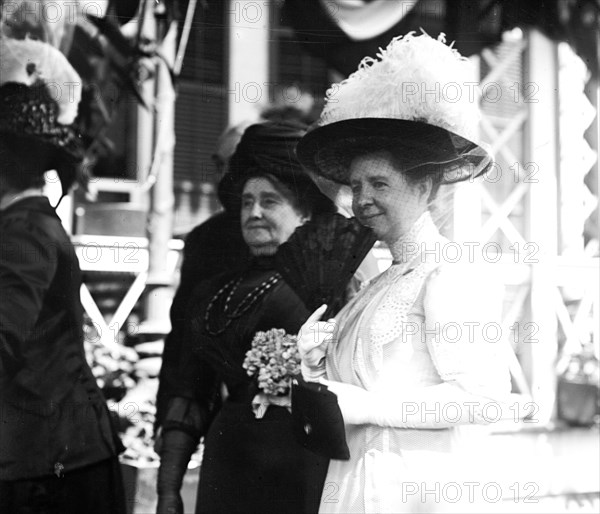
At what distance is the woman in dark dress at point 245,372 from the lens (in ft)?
7.53

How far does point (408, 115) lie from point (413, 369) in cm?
78

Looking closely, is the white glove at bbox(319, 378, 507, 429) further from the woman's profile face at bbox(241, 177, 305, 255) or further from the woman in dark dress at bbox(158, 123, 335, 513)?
the woman's profile face at bbox(241, 177, 305, 255)

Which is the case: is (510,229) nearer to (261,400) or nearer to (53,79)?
(261,400)

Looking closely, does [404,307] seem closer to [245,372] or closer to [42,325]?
[245,372]

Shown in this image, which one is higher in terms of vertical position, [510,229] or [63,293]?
[510,229]

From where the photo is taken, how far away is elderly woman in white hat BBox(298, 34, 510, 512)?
2.21m

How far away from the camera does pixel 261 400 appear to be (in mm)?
2279

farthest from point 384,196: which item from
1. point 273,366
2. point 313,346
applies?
point 273,366

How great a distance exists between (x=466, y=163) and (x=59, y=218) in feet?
4.24

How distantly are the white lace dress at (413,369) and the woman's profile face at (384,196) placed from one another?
0.15 feet

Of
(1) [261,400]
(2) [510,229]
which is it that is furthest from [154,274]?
(2) [510,229]

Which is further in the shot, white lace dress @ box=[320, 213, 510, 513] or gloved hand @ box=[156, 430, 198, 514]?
gloved hand @ box=[156, 430, 198, 514]

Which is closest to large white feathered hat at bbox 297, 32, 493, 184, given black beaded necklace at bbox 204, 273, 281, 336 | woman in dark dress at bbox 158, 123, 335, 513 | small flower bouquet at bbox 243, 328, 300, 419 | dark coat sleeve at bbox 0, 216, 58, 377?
woman in dark dress at bbox 158, 123, 335, 513

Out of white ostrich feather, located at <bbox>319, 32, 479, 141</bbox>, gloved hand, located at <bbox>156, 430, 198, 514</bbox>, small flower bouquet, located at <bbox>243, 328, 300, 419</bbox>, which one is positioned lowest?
gloved hand, located at <bbox>156, 430, 198, 514</bbox>
